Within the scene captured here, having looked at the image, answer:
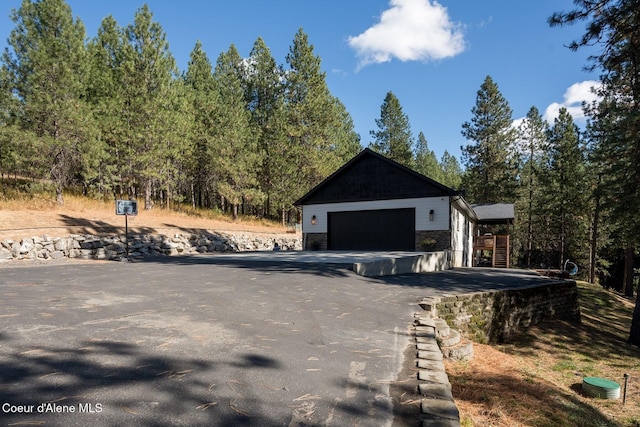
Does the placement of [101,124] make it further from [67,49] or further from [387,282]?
[387,282]

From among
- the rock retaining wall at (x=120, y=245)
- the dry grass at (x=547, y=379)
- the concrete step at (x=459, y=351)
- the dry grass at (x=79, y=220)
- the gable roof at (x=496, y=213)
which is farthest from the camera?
the gable roof at (x=496, y=213)

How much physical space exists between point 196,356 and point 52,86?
72.4ft

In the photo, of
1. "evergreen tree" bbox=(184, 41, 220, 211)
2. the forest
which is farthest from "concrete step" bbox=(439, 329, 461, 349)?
"evergreen tree" bbox=(184, 41, 220, 211)

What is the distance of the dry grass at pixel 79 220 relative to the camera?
14.5 meters

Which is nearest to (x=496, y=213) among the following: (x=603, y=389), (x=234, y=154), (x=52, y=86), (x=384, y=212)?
(x=384, y=212)

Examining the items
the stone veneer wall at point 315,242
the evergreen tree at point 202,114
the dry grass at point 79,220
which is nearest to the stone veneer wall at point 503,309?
the stone veneer wall at point 315,242

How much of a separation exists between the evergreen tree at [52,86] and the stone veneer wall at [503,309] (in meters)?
21.0

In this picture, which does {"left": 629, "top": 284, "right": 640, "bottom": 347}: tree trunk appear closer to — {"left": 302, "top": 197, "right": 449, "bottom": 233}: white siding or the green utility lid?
{"left": 302, "top": 197, "right": 449, "bottom": 233}: white siding

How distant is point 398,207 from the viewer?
17.9 m

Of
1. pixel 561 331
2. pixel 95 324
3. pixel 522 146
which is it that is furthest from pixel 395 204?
pixel 522 146

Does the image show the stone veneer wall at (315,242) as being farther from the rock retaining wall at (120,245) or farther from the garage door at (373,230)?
the rock retaining wall at (120,245)

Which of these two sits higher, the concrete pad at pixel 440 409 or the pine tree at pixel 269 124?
the pine tree at pixel 269 124

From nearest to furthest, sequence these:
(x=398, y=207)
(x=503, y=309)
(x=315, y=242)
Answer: (x=503, y=309) < (x=398, y=207) < (x=315, y=242)

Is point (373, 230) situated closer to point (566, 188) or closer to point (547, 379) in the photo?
point (547, 379)
